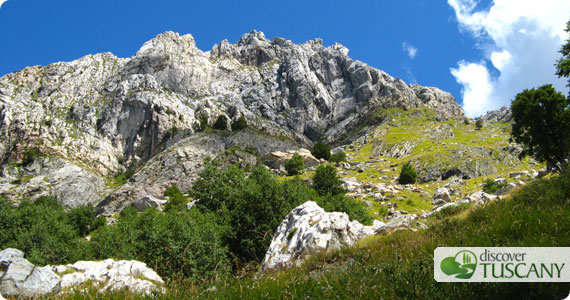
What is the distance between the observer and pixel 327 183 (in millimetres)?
58250

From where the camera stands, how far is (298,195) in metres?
33.9

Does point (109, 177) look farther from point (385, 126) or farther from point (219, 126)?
point (385, 126)

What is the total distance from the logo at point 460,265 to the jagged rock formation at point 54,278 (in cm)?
583

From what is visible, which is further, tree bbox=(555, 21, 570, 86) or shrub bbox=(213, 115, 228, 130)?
shrub bbox=(213, 115, 228, 130)

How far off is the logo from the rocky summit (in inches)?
3598

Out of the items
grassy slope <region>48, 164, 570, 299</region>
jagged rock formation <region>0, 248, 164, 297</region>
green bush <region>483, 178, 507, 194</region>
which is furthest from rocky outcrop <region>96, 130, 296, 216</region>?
grassy slope <region>48, 164, 570, 299</region>

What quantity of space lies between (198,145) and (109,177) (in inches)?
1524

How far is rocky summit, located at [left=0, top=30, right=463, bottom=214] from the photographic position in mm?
105188

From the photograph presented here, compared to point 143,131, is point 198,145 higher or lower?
lower

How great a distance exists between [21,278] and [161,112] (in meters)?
135

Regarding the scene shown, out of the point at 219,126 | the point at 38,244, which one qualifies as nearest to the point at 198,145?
the point at 219,126

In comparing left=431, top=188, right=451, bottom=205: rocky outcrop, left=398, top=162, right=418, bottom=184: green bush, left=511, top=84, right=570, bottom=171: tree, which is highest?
left=398, top=162, right=418, bottom=184: green bush

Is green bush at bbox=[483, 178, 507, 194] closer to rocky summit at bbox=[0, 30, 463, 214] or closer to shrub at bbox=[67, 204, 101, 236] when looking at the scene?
rocky summit at bbox=[0, 30, 463, 214]

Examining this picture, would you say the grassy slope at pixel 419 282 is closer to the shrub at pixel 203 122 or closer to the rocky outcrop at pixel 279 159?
the rocky outcrop at pixel 279 159
